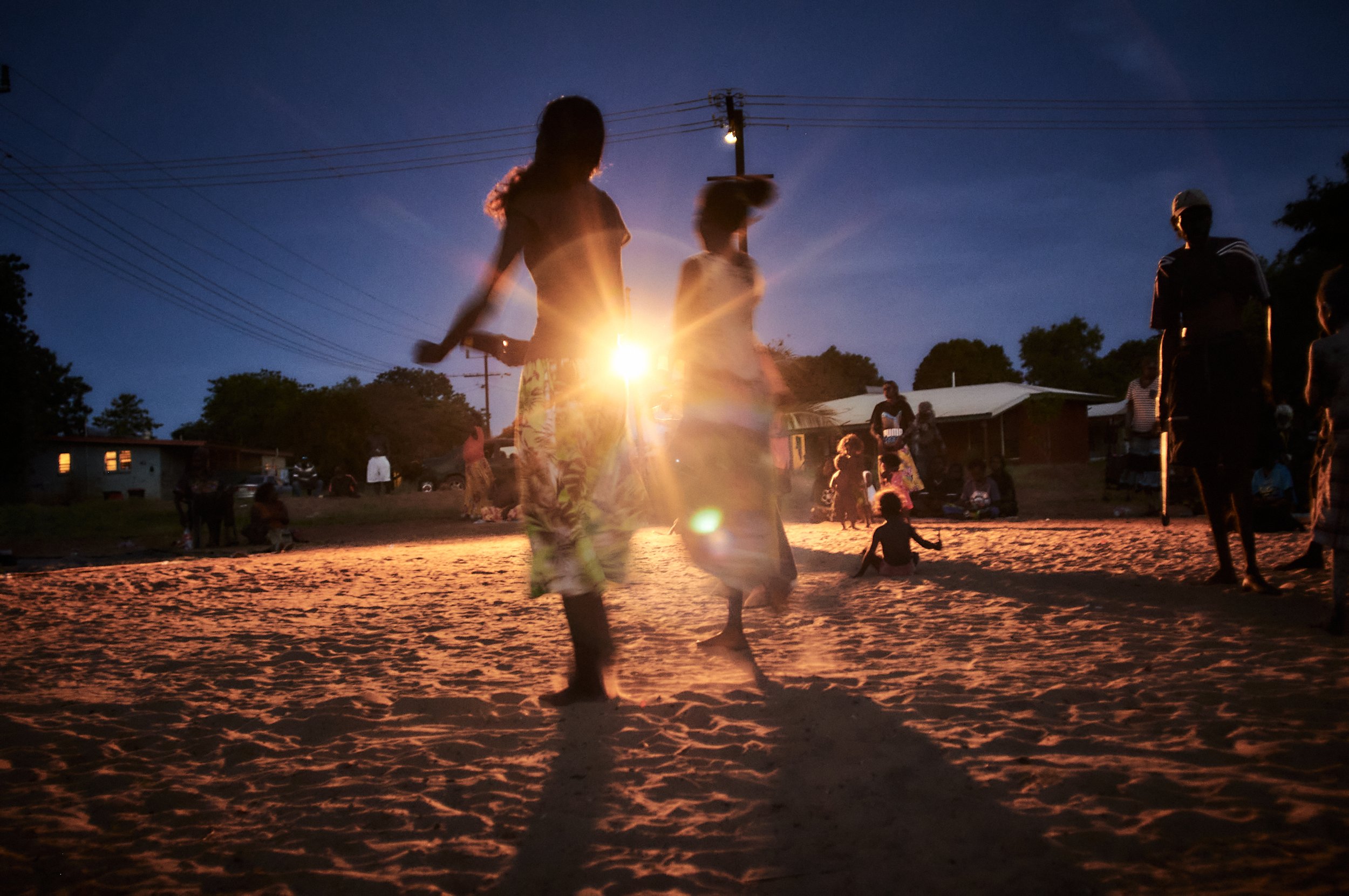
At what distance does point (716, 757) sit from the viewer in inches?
91.4

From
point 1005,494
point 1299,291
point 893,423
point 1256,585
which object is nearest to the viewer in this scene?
point 1256,585

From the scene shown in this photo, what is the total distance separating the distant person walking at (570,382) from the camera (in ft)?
9.02

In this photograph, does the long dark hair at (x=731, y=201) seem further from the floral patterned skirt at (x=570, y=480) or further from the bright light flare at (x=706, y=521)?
the bright light flare at (x=706, y=521)

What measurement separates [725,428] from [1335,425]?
2.71 meters

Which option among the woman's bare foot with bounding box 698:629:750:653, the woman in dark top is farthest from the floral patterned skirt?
the woman in dark top

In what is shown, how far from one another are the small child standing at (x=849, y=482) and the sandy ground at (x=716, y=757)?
7.12m

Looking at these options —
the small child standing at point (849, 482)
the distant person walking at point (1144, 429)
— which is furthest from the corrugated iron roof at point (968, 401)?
the distant person walking at point (1144, 429)

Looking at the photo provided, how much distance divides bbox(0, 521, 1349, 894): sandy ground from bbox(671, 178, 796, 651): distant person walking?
0.51 metres

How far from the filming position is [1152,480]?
11.2 meters

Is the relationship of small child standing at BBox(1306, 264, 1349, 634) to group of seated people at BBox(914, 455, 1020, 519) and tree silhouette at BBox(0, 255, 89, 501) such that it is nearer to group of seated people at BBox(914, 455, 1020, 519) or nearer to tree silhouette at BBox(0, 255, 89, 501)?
group of seated people at BBox(914, 455, 1020, 519)

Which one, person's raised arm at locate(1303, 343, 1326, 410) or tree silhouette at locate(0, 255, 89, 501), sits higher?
tree silhouette at locate(0, 255, 89, 501)

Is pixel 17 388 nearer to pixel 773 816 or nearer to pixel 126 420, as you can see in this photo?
pixel 773 816

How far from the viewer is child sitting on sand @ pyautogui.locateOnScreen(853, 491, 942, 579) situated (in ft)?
19.7

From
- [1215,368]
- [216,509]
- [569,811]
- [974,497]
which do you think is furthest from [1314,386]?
[216,509]
